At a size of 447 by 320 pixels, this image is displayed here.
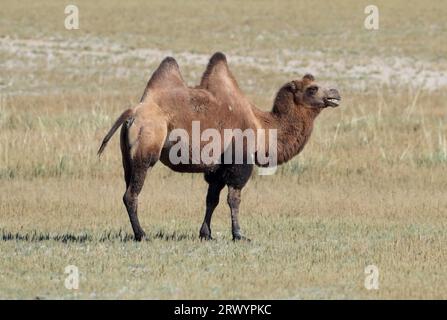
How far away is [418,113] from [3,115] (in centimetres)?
804

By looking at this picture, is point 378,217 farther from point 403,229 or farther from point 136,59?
point 136,59

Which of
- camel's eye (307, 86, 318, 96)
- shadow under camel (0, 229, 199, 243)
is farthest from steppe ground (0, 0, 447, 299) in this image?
camel's eye (307, 86, 318, 96)

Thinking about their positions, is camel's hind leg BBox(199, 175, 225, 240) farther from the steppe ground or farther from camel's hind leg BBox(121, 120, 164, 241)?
camel's hind leg BBox(121, 120, 164, 241)

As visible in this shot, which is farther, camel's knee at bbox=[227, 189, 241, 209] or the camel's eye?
the camel's eye

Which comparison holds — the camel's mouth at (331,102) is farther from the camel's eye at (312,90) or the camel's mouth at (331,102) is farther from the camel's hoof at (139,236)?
the camel's hoof at (139,236)

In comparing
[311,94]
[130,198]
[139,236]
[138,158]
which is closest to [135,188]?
[130,198]

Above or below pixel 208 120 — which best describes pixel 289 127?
below

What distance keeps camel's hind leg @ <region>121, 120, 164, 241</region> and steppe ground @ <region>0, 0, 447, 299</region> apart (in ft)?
1.21

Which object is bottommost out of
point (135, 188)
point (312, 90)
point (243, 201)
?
point (243, 201)

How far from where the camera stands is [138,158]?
38.5 ft

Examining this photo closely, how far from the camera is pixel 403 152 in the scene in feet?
61.3

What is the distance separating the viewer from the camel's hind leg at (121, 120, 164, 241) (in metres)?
11.7

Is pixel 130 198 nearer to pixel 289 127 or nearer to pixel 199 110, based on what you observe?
pixel 199 110

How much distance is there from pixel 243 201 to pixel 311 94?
310cm
